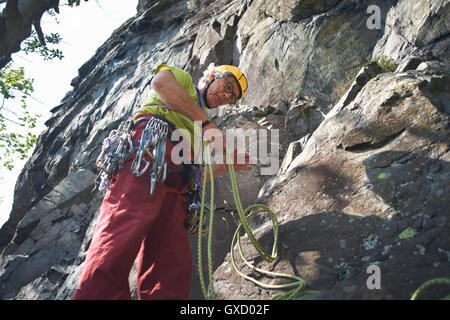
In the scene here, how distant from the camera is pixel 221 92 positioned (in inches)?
125

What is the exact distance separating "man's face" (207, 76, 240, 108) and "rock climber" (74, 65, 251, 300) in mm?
128

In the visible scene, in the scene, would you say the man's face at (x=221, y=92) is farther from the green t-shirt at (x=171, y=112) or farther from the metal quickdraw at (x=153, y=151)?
the metal quickdraw at (x=153, y=151)

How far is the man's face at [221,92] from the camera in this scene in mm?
3172

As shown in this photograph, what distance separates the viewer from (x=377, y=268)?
6.24ft

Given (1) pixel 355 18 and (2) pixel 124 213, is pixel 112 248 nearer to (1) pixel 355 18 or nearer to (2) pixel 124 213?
(2) pixel 124 213

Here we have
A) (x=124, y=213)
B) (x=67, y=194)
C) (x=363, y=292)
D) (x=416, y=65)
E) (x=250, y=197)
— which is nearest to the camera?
(x=363, y=292)

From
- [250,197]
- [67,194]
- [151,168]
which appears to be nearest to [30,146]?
[67,194]

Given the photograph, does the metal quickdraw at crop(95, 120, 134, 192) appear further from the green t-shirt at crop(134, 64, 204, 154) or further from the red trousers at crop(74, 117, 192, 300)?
the green t-shirt at crop(134, 64, 204, 154)

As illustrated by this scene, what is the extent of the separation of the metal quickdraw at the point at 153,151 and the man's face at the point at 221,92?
0.72 m

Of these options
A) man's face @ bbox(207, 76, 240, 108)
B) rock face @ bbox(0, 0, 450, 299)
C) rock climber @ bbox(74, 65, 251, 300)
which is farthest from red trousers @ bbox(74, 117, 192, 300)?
man's face @ bbox(207, 76, 240, 108)

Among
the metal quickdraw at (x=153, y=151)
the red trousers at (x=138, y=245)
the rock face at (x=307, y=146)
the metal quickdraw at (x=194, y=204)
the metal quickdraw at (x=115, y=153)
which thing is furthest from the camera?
the metal quickdraw at (x=194, y=204)

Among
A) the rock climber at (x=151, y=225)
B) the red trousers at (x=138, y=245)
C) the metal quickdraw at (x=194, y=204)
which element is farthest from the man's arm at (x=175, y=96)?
the metal quickdraw at (x=194, y=204)

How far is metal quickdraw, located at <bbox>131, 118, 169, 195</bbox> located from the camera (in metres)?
2.35

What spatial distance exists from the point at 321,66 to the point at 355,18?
3.38 feet
